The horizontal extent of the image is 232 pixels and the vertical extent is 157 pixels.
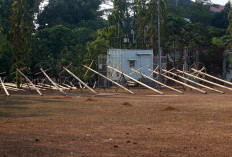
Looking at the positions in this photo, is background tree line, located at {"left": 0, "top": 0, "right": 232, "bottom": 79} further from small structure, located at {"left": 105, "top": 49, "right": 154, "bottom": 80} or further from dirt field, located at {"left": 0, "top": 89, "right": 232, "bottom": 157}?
dirt field, located at {"left": 0, "top": 89, "right": 232, "bottom": 157}

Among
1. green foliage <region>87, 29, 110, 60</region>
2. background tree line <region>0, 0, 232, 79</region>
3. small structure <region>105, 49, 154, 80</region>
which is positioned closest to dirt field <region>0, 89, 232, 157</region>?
background tree line <region>0, 0, 232, 79</region>

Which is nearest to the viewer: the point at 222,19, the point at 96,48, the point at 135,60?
the point at 135,60

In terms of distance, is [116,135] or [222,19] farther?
[222,19]

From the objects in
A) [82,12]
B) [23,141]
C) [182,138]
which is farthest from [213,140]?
[82,12]

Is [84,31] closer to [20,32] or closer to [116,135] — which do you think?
[20,32]

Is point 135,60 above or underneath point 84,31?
underneath

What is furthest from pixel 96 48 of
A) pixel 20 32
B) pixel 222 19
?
pixel 222 19

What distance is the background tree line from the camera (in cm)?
3331

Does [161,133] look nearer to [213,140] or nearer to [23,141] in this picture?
[213,140]

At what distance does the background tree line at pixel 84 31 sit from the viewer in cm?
3331

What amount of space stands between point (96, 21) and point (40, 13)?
30.1 feet

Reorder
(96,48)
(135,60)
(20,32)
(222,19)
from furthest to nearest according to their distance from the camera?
1. (222,19)
2. (96,48)
3. (135,60)
4. (20,32)

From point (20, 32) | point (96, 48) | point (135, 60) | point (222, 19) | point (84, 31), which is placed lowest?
point (135, 60)

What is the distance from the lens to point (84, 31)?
2400 inches
